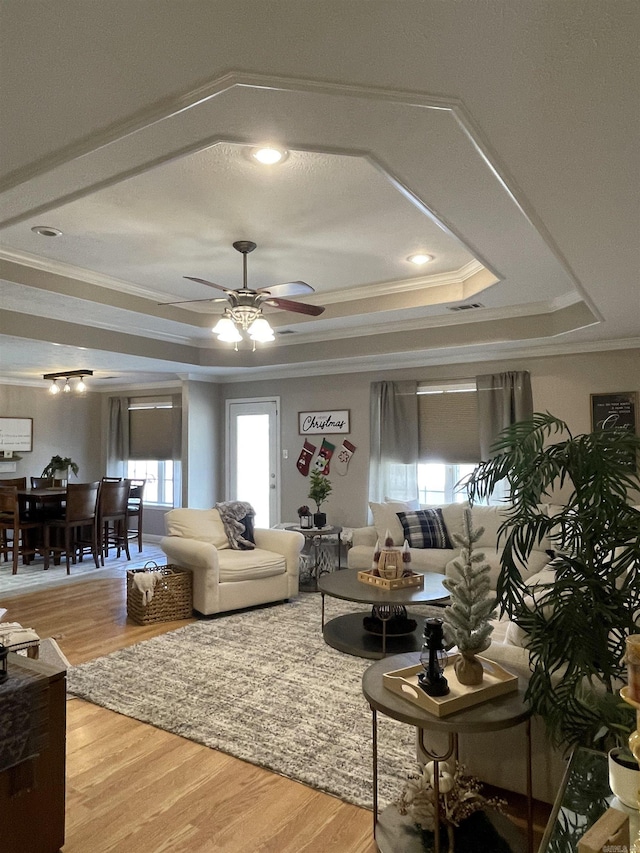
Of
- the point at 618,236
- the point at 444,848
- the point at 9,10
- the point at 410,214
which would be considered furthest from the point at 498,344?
the point at 9,10

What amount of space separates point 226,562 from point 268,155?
10.8 ft

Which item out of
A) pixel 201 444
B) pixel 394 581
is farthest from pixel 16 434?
pixel 394 581

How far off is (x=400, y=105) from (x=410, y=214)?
1.71m

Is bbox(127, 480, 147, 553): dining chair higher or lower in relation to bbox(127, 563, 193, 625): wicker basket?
higher

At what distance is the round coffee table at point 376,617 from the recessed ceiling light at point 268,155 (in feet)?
8.31

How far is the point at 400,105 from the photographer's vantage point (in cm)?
171

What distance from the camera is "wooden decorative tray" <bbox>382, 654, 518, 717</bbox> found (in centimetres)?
185

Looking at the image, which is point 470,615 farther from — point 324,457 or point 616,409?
point 324,457

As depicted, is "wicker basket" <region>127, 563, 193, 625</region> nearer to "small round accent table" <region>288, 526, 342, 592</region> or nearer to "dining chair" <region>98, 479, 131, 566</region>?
"small round accent table" <region>288, 526, 342, 592</region>

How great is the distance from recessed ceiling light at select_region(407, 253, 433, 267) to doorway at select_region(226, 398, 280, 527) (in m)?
3.50

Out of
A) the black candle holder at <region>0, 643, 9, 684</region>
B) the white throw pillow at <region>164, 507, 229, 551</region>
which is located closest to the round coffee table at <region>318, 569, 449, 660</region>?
the white throw pillow at <region>164, 507, 229, 551</region>

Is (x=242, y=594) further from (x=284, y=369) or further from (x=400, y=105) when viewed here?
(x=400, y=105)

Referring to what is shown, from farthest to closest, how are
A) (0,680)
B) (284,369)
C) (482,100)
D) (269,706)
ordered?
1. (284,369)
2. (269,706)
3. (0,680)
4. (482,100)

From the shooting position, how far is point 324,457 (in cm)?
696
